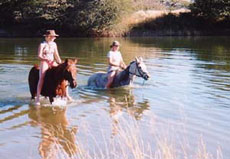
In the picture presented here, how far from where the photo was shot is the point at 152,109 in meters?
12.0

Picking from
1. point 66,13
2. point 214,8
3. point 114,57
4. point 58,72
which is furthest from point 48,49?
point 214,8

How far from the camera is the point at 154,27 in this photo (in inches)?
2169

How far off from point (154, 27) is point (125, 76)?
40.9 meters

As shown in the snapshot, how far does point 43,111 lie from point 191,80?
753cm

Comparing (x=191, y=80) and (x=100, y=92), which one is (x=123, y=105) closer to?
(x=100, y=92)

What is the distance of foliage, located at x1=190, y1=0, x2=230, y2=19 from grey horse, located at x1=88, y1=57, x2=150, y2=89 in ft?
140

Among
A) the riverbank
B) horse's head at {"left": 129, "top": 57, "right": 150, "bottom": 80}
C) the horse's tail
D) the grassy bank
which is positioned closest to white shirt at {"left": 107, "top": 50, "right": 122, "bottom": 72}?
horse's head at {"left": 129, "top": 57, "right": 150, "bottom": 80}

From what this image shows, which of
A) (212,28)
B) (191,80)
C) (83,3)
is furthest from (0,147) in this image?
(212,28)

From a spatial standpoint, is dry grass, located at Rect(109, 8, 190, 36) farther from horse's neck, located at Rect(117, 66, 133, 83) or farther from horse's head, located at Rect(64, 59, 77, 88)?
horse's head, located at Rect(64, 59, 77, 88)

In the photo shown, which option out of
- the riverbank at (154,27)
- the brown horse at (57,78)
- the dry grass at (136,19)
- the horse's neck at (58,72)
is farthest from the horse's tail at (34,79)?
the dry grass at (136,19)

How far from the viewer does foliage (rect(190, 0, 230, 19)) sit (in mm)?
54812

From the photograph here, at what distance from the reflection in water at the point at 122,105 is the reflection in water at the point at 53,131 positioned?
1149mm

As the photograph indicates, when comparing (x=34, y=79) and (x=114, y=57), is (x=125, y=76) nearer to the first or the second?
(x=114, y=57)

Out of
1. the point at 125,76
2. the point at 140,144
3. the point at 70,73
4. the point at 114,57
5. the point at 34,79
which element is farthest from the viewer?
the point at 125,76
